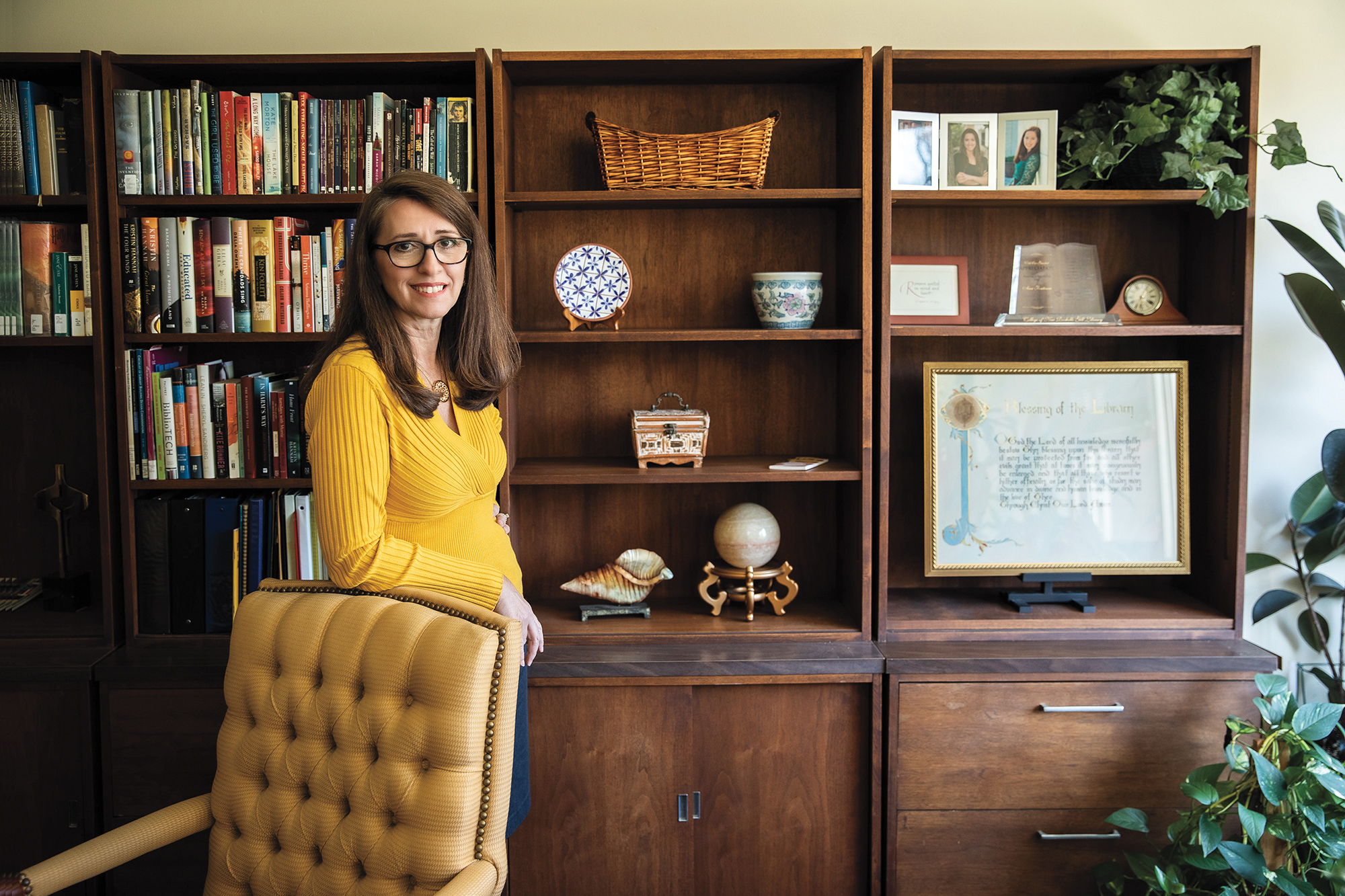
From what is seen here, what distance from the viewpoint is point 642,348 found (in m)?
2.38

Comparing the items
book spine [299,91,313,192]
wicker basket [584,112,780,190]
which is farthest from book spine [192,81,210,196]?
wicker basket [584,112,780,190]

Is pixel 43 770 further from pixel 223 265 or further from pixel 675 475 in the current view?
pixel 675 475

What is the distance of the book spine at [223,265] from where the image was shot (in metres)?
2.04

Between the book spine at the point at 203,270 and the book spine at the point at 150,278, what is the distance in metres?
0.08

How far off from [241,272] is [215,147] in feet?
0.94

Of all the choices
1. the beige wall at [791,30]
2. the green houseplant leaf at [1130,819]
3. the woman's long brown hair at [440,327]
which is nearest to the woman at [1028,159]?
the beige wall at [791,30]

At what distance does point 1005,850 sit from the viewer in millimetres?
1998

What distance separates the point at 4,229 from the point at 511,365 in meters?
1.31

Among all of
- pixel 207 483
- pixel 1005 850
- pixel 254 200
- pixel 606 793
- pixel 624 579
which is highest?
pixel 254 200

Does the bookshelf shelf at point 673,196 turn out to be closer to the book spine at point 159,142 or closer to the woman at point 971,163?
the woman at point 971,163

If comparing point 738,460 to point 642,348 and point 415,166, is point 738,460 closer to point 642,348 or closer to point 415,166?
point 642,348

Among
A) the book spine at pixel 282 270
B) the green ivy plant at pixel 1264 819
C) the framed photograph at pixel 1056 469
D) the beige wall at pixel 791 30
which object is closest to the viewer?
the green ivy plant at pixel 1264 819

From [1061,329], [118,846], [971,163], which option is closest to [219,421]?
[118,846]

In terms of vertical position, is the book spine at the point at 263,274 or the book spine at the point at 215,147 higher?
the book spine at the point at 215,147
